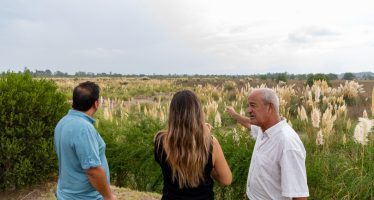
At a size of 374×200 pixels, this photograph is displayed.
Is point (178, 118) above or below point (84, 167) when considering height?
above

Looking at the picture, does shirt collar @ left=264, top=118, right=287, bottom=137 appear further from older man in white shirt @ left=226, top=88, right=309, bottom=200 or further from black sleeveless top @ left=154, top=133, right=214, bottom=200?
black sleeveless top @ left=154, top=133, right=214, bottom=200

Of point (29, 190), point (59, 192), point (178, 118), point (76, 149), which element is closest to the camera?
point (178, 118)

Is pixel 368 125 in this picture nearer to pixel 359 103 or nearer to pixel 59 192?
pixel 59 192

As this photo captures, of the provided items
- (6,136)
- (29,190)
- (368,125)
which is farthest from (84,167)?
(29,190)

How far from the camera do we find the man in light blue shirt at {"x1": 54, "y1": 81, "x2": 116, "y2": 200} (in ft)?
11.7

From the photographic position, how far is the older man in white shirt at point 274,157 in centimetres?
315

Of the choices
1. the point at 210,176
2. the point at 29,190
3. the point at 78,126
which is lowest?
the point at 29,190

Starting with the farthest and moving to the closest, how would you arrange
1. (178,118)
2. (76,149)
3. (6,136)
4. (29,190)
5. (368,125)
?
(29,190) < (6,136) < (368,125) < (76,149) < (178,118)

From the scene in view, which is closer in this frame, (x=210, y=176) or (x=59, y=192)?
(x=210, y=176)

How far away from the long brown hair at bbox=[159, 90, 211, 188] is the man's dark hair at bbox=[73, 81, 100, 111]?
71cm

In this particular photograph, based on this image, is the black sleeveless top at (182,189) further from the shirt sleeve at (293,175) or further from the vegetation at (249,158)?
the vegetation at (249,158)

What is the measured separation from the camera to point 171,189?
355 centimetres

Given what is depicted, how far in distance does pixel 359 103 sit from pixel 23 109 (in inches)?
461

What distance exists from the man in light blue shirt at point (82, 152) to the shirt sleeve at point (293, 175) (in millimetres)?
1438
